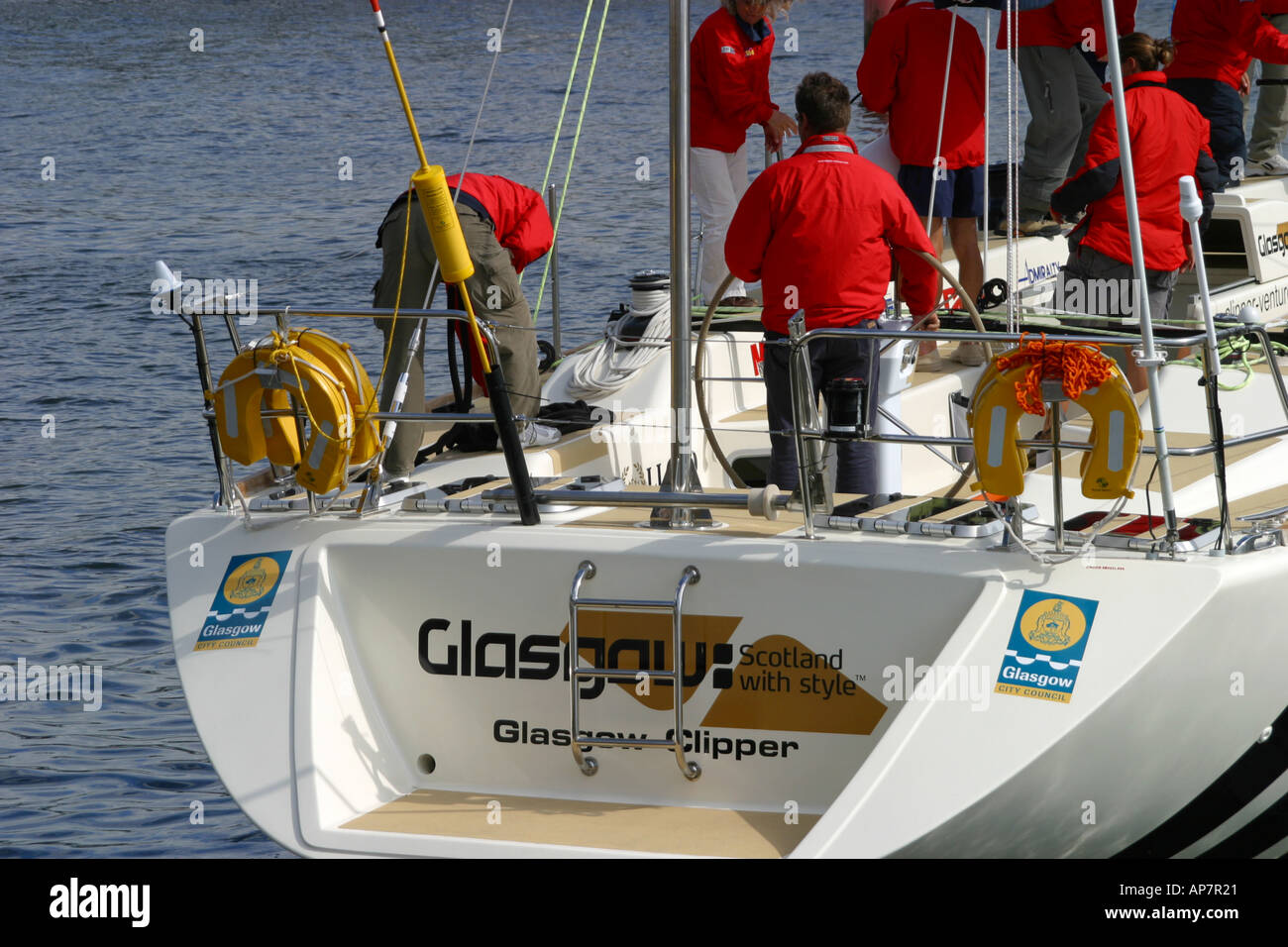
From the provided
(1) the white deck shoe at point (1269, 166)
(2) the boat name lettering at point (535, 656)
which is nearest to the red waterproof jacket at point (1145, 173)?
(2) the boat name lettering at point (535, 656)

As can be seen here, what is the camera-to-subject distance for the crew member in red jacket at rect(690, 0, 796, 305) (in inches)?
287

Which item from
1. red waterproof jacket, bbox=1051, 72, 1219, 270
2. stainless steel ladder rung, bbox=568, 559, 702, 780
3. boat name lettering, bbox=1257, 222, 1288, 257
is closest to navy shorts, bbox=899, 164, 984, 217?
red waterproof jacket, bbox=1051, 72, 1219, 270

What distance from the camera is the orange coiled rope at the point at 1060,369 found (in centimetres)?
366

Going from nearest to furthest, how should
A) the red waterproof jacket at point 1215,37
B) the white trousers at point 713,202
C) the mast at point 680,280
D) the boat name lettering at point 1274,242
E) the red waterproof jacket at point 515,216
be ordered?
the mast at point 680,280 → the red waterproof jacket at point 515,216 → the white trousers at point 713,202 → the boat name lettering at point 1274,242 → the red waterproof jacket at point 1215,37

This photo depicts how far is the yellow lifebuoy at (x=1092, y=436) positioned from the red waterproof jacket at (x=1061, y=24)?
453 cm

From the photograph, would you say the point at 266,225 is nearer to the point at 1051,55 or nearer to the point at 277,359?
the point at 1051,55

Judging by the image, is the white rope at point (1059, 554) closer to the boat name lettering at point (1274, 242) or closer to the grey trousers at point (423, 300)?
the grey trousers at point (423, 300)

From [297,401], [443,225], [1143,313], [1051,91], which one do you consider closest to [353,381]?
[297,401]

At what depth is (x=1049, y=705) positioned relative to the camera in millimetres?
3580

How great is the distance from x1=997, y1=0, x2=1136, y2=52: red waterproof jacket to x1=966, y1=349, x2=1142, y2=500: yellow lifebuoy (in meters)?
4.53

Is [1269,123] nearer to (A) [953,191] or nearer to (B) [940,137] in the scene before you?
(A) [953,191]

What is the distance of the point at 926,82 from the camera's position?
23.4ft

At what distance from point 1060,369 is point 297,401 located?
1822mm
